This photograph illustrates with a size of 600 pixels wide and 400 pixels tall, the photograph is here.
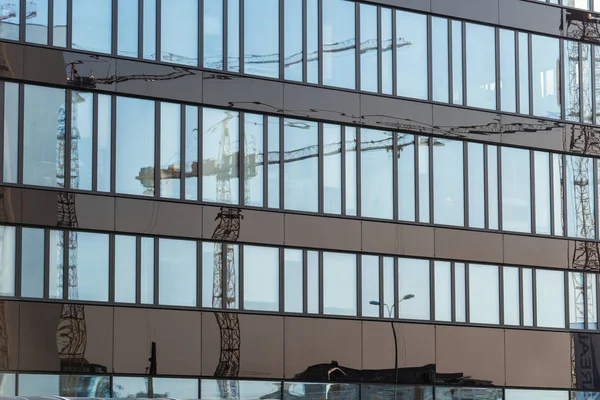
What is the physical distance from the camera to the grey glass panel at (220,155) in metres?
36.9

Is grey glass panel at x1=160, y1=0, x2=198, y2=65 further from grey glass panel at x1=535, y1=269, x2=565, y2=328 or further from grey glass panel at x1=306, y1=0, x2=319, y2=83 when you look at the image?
grey glass panel at x1=535, y1=269, x2=565, y2=328

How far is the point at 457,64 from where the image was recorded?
138 ft

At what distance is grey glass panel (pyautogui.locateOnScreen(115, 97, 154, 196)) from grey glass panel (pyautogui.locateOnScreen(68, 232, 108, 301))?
5.87 feet

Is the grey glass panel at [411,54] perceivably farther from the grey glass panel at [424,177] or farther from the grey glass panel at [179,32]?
the grey glass panel at [179,32]

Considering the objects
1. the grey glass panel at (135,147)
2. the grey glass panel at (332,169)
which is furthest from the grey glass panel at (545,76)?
the grey glass panel at (135,147)

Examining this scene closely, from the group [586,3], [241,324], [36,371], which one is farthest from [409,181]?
[36,371]

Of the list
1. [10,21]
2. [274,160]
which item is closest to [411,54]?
[274,160]

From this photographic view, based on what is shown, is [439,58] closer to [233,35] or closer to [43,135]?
[233,35]

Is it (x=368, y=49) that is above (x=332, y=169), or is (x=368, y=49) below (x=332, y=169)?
above

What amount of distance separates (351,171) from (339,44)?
14.1 ft

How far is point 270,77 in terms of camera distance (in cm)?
3794

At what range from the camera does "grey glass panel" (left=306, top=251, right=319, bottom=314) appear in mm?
37875

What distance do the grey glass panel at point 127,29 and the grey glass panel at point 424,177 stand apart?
10.8m

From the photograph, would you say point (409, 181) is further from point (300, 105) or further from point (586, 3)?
point (586, 3)
